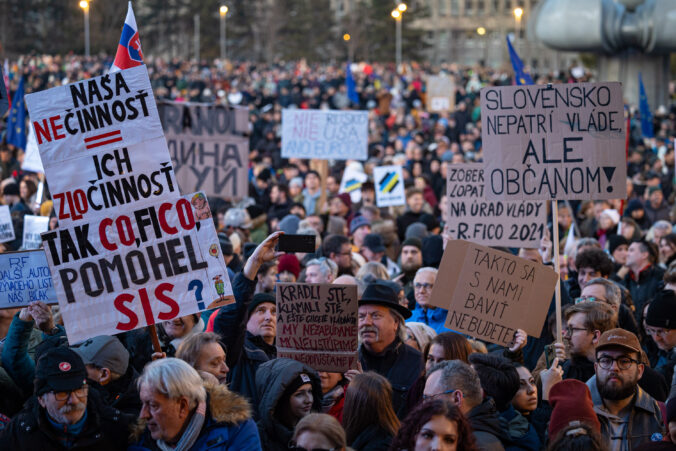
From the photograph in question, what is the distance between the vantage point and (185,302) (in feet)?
17.4

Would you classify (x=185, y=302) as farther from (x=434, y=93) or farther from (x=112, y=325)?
(x=434, y=93)

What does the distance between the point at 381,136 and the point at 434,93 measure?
165cm

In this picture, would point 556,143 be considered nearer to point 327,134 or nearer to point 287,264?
point 287,264

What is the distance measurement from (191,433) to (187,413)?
9cm

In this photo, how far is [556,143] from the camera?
6699 mm

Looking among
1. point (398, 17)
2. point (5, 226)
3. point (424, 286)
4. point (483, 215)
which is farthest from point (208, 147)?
point (398, 17)

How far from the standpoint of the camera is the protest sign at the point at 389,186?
13.4 metres

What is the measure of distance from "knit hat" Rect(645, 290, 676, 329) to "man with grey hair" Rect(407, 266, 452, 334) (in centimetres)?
158

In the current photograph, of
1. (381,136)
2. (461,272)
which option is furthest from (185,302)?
(381,136)

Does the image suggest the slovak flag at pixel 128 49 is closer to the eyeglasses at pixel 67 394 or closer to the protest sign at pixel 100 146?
the protest sign at pixel 100 146

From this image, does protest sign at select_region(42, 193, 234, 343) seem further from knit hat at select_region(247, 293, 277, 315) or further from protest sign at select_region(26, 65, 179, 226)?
knit hat at select_region(247, 293, 277, 315)

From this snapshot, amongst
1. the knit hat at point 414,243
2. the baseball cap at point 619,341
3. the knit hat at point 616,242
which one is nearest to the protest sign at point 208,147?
the knit hat at point 414,243

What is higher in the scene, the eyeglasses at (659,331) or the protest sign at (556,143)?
the protest sign at (556,143)

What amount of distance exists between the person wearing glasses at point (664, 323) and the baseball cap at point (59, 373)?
10.5ft
